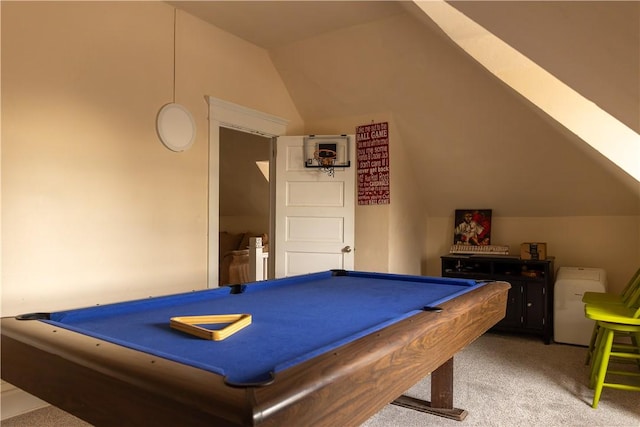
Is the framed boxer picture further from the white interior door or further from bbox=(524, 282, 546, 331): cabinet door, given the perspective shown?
the white interior door

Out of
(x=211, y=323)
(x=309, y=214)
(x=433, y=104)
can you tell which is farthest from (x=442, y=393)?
(x=433, y=104)

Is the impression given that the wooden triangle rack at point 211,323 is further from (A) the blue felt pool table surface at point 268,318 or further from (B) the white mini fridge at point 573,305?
(B) the white mini fridge at point 573,305

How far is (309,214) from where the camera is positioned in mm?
4328

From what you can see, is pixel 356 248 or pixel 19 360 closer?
pixel 19 360

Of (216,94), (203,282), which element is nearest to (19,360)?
(203,282)

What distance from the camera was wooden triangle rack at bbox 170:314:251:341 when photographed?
136 cm

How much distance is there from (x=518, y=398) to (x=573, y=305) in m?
1.57

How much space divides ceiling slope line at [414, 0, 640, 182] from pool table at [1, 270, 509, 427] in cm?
192

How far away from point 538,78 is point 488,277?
6.11ft

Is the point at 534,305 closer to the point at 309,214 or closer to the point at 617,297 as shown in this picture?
the point at 617,297

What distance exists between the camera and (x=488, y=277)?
427 centimetres

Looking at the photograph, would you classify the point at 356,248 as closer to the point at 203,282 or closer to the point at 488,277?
the point at 488,277

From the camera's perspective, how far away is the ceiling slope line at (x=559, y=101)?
124 inches

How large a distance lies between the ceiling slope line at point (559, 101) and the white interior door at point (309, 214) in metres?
1.47
